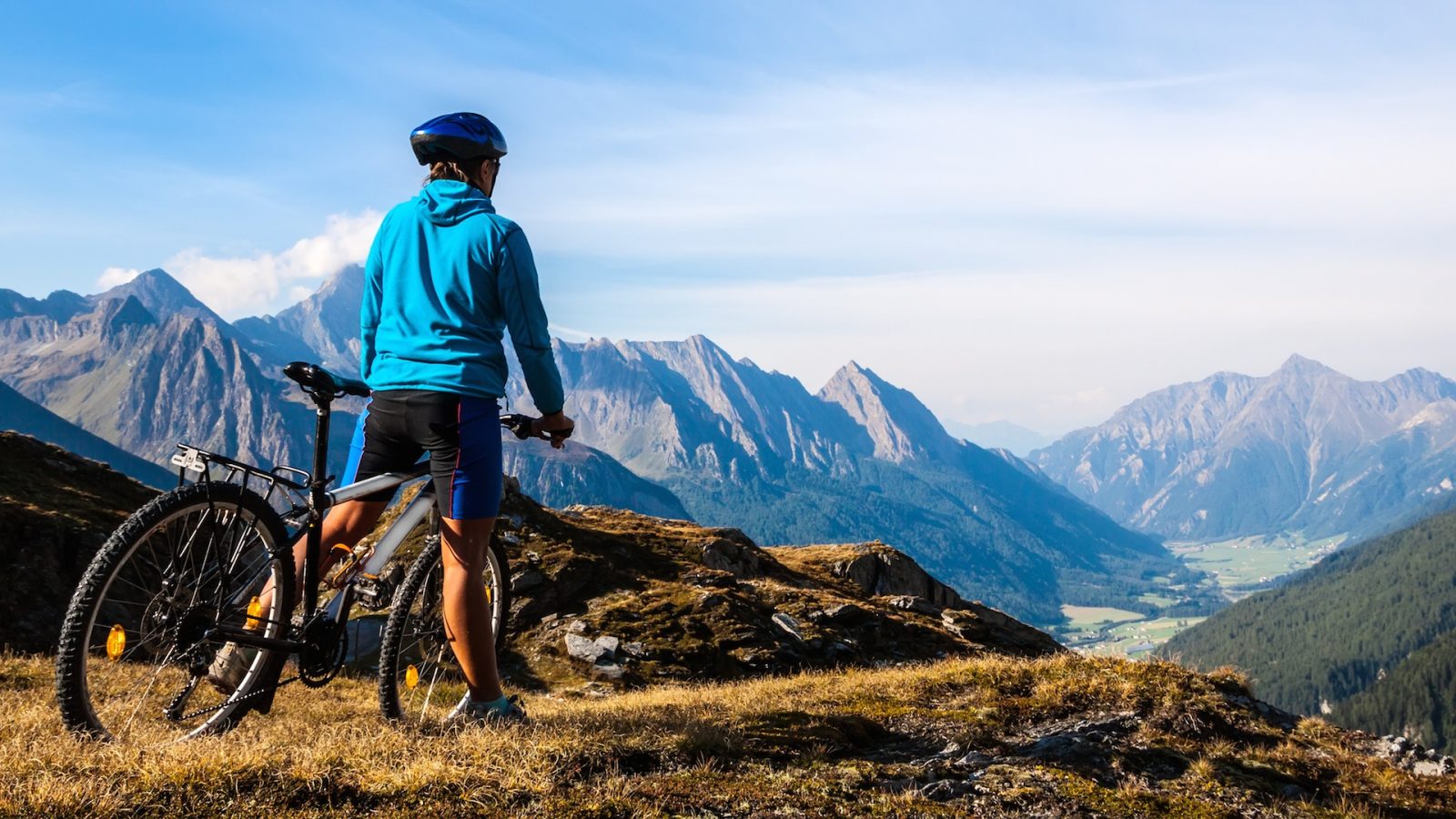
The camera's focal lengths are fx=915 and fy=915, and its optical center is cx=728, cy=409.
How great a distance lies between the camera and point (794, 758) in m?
7.39

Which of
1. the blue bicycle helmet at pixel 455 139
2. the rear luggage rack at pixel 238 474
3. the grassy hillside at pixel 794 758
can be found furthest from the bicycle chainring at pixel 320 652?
the blue bicycle helmet at pixel 455 139

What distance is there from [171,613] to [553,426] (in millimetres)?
2984

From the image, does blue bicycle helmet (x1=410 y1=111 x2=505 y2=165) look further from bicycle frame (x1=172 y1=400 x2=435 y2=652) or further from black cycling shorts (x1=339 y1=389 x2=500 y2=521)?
bicycle frame (x1=172 y1=400 x2=435 y2=652)

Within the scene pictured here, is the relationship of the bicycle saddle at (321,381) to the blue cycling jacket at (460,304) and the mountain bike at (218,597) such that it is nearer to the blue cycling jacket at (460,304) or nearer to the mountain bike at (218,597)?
the mountain bike at (218,597)

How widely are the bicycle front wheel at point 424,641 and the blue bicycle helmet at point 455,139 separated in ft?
10.9

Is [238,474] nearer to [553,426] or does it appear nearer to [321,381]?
[321,381]

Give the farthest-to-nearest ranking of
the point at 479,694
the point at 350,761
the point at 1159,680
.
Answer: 1. the point at 1159,680
2. the point at 479,694
3. the point at 350,761

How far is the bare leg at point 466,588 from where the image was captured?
7223mm

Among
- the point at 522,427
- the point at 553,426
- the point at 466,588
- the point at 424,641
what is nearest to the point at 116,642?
the point at 466,588

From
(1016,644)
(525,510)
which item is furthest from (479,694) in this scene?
(1016,644)

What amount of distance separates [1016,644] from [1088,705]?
68.0 feet

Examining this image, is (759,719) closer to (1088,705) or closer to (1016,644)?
(1088,705)

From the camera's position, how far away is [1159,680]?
11.0 m

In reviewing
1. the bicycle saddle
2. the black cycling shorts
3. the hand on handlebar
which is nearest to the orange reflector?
the black cycling shorts
